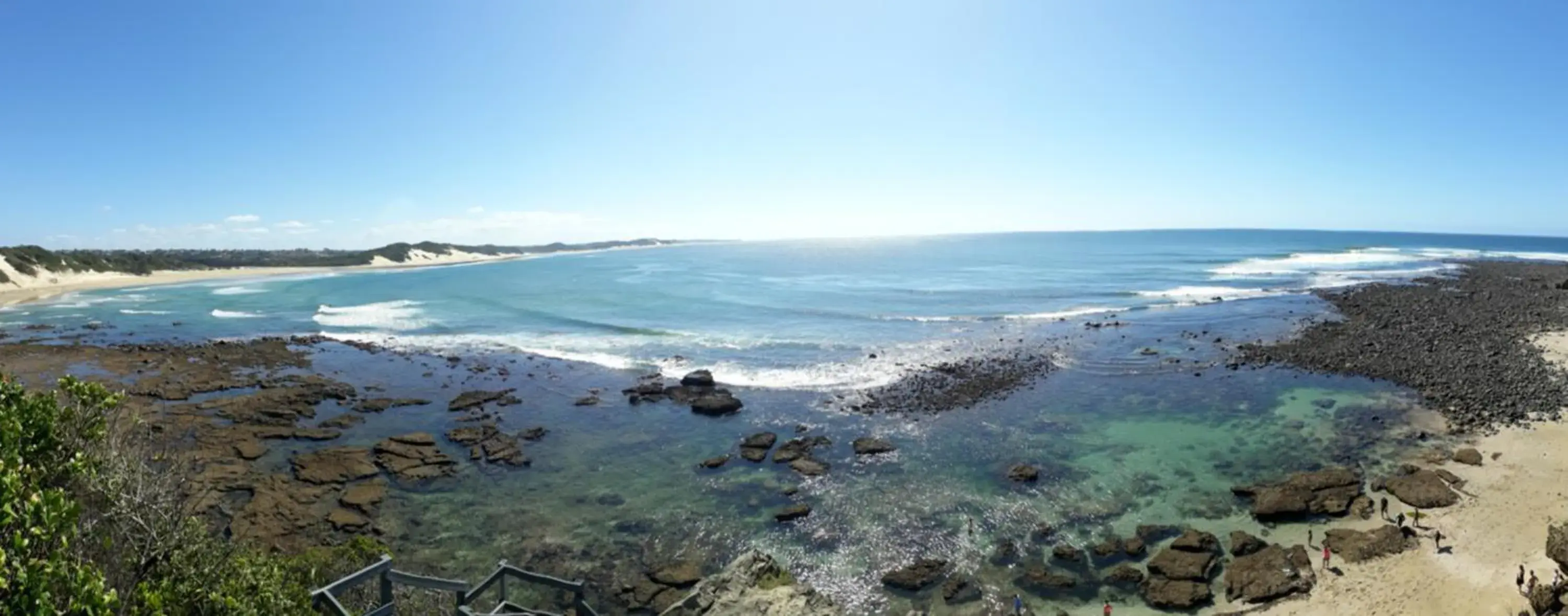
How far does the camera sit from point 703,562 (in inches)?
615

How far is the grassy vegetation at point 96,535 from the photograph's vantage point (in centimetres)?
486

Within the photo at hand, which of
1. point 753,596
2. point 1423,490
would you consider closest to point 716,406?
point 753,596

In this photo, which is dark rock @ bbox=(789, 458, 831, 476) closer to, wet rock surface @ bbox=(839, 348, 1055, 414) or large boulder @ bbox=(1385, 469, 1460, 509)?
wet rock surface @ bbox=(839, 348, 1055, 414)

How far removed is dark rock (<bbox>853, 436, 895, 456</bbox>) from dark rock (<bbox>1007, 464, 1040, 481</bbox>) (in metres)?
3.87

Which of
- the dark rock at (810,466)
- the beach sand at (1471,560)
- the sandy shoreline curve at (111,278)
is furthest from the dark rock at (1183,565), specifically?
the sandy shoreline curve at (111,278)

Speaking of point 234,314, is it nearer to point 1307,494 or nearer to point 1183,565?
point 1183,565

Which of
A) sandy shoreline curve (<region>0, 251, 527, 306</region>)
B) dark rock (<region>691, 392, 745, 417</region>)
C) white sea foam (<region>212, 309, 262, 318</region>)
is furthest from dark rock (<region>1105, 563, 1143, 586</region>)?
sandy shoreline curve (<region>0, 251, 527, 306</region>)

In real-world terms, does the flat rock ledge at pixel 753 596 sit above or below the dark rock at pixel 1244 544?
above

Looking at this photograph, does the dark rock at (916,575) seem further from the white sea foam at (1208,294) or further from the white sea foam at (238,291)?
the white sea foam at (238,291)

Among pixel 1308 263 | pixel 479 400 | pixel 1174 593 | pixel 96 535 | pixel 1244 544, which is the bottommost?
pixel 1174 593

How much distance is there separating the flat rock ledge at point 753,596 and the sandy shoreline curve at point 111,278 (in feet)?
270

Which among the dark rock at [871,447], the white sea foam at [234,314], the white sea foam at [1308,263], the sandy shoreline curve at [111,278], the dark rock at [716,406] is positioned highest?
the sandy shoreline curve at [111,278]

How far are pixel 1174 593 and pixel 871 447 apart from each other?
9928 millimetres

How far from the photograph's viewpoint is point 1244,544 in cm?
1558
